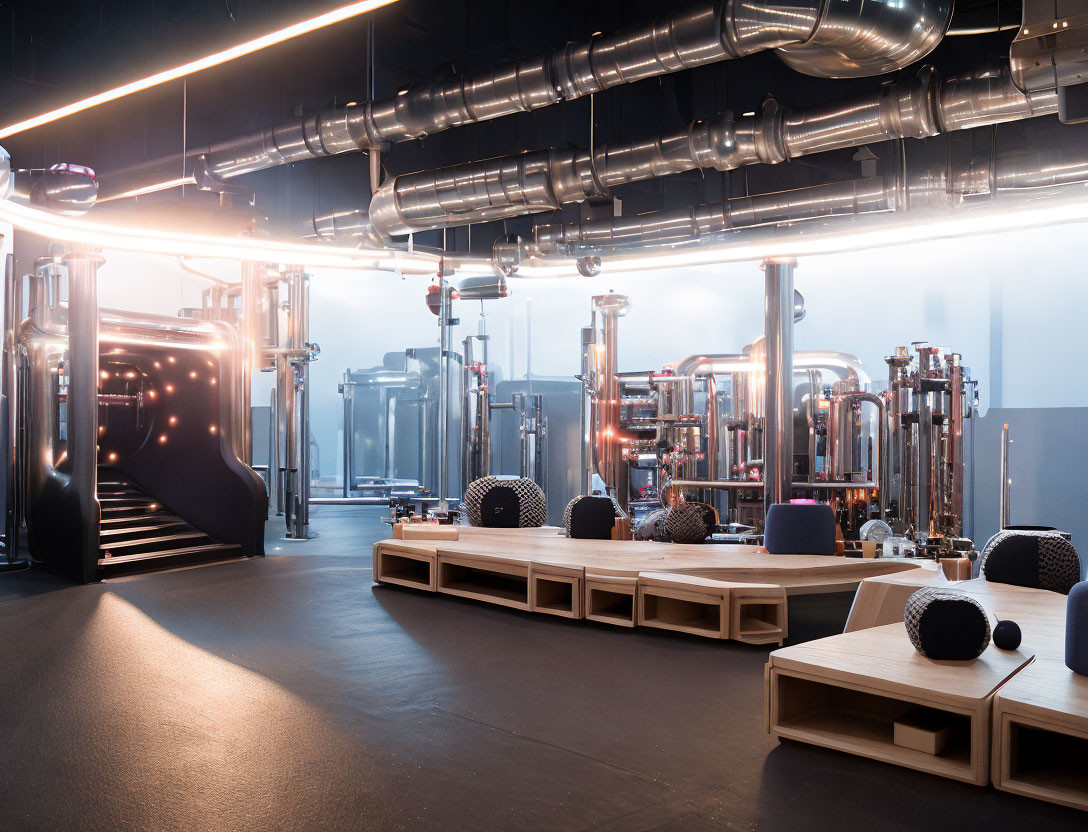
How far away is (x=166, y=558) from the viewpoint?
821 cm

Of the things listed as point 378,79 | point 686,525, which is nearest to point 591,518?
point 686,525

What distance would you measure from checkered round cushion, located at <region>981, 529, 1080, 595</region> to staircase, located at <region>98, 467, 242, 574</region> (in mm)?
6898

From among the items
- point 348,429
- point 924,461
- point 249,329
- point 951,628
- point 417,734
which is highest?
point 249,329

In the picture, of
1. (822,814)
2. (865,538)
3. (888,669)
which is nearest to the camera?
(822,814)

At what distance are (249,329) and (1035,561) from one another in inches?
354

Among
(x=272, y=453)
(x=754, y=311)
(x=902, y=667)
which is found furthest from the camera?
(x=272, y=453)

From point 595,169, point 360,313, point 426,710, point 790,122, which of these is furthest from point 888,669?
point 360,313

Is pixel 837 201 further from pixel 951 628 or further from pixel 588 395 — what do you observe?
pixel 951 628

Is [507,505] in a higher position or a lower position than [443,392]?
lower

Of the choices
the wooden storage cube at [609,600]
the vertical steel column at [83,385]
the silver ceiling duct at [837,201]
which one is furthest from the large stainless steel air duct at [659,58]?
the wooden storage cube at [609,600]

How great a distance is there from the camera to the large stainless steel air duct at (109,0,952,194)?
4773mm

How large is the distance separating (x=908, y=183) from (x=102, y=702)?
270 inches

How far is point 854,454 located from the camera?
32.4 feet

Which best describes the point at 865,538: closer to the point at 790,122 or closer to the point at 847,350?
the point at 790,122
